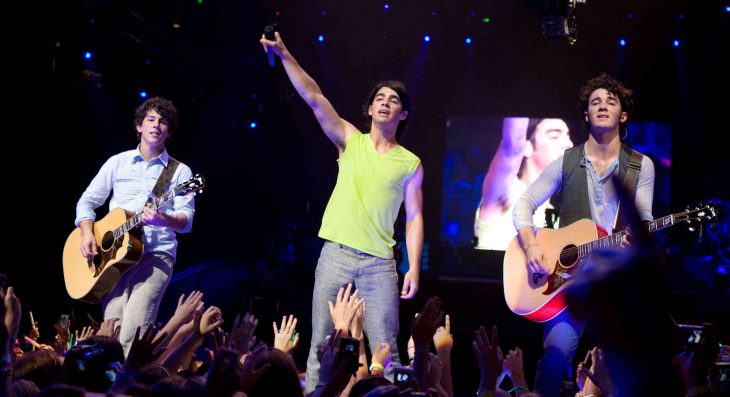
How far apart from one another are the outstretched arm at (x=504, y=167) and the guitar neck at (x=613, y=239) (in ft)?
25.3

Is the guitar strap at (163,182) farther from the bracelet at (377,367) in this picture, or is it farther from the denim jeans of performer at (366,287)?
the bracelet at (377,367)

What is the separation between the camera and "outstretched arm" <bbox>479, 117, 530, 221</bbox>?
12.3 m

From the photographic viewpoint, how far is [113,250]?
569cm

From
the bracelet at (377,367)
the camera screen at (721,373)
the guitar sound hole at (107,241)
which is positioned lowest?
the bracelet at (377,367)

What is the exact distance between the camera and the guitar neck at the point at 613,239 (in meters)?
4.57

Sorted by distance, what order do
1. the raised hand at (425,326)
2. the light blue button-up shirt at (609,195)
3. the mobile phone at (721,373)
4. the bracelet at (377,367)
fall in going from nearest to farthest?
the raised hand at (425,326) → the mobile phone at (721,373) → the bracelet at (377,367) → the light blue button-up shirt at (609,195)

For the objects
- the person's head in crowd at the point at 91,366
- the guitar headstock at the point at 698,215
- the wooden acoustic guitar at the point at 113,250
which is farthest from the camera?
the wooden acoustic guitar at the point at 113,250

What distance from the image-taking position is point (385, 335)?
4973 mm

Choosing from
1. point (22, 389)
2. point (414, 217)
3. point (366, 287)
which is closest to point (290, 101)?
point (414, 217)

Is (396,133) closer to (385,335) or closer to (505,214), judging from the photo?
(385,335)

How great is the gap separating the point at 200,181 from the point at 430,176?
7.66 meters

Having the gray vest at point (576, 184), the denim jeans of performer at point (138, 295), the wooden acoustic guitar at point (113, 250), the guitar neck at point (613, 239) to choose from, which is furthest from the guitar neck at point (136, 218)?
the guitar neck at point (613, 239)

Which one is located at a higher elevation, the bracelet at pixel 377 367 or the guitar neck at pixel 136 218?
the guitar neck at pixel 136 218

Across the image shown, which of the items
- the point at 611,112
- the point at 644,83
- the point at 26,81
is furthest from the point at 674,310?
the point at 26,81
